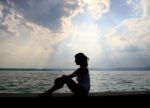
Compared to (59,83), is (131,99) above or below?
below

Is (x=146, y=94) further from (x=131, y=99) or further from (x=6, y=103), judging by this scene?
(x=6, y=103)

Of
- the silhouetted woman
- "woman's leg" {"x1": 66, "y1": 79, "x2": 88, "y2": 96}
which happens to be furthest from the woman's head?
"woman's leg" {"x1": 66, "y1": 79, "x2": 88, "y2": 96}

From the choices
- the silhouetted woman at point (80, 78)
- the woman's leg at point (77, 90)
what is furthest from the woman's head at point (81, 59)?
the woman's leg at point (77, 90)

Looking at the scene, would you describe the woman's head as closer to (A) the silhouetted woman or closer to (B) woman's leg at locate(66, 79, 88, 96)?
(A) the silhouetted woman

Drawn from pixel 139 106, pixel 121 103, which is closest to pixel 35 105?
pixel 121 103

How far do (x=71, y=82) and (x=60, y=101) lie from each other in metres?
0.93

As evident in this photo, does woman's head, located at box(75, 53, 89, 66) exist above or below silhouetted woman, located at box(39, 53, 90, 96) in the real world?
above

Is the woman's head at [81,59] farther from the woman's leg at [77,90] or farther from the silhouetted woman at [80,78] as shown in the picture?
the woman's leg at [77,90]

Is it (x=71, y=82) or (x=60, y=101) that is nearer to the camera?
(x=60, y=101)

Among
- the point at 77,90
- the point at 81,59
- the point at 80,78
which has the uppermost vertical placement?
the point at 81,59

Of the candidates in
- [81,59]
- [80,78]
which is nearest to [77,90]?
[80,78]

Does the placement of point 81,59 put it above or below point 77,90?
above

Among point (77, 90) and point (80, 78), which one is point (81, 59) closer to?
point (80, 78)

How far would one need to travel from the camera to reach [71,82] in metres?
9.14
